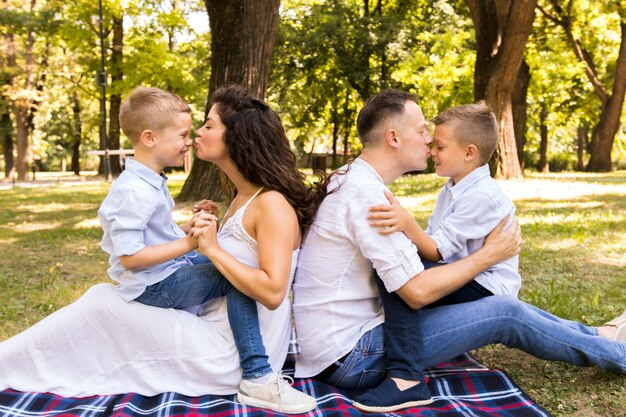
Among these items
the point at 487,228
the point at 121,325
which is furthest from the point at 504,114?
the point at 121,325

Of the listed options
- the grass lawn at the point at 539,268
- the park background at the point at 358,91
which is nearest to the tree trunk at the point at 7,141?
the park background at the point at 358,91

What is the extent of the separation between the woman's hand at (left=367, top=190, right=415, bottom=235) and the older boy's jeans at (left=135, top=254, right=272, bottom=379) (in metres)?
0.72

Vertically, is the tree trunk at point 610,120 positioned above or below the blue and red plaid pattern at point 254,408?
above

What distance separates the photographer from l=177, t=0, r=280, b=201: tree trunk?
31.2 feet

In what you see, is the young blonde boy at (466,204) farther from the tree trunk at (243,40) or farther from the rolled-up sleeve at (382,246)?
the tree trunk at (243,40)

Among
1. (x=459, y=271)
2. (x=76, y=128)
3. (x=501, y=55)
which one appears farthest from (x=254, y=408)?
(x=76, y=128)

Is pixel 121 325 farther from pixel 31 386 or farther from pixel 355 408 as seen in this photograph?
pixel 355 408

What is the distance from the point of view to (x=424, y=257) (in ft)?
11.1

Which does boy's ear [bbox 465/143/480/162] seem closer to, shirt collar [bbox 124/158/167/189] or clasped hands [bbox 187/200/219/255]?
clasped hands [bbox 187/200/219/255]

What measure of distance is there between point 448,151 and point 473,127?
0.19m

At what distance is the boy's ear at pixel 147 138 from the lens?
131 inches

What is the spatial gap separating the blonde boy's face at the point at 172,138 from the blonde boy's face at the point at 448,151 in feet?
4.53

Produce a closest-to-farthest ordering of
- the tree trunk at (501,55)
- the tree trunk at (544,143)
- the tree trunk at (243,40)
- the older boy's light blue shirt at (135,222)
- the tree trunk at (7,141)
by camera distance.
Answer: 1. the older boy's light blue shirt at (135,222)
2. the tree trunk at (243,40)
3. the tree trunk at (501,55)
4. the tree trunk at (7,141)
5. the tree trunk at (544,143)

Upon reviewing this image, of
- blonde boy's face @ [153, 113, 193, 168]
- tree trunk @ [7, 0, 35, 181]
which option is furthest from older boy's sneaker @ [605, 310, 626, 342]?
tree trunk @ [7, 0, 35, 181]
